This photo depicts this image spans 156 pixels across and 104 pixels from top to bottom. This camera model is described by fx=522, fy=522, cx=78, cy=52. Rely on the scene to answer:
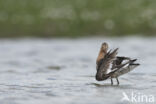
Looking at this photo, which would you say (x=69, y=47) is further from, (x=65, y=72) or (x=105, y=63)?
(x=105, y=63)

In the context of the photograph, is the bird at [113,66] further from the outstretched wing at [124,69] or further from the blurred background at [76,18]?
the blurred background at [76,18]

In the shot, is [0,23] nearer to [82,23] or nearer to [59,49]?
[82,23]

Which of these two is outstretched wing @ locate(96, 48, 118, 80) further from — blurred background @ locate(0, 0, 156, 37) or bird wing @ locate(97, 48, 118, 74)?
blurred background @ locate(0, 0, 156, 37)

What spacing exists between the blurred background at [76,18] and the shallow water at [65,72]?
6.44ft

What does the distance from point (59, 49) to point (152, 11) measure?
11117 mm

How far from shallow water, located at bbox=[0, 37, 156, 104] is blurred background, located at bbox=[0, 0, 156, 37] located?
77.2 inches

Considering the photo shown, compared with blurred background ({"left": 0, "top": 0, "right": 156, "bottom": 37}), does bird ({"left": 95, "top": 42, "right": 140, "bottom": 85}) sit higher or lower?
lower

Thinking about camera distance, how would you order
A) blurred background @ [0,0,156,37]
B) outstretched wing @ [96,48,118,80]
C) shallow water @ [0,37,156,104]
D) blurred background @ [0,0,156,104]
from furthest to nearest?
blurred background @ [0,0,156,37], outstretched wing @ [96,48,118,80], blurred background @ [0,0,156,104], shallow water @ [0,37,156,104]

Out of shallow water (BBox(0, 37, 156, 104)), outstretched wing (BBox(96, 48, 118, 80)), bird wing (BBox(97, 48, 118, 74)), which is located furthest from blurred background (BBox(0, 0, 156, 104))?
bird wing (BBox(97, 48, 118, 74))

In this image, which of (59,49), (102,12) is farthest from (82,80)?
(102,12)

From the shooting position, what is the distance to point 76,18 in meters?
37.6

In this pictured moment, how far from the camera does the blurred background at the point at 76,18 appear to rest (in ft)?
118

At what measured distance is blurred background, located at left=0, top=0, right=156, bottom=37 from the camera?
118 ft

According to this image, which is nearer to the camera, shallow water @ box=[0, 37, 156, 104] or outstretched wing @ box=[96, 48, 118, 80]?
shallow water @ box=[0, 37, 156, 104]
